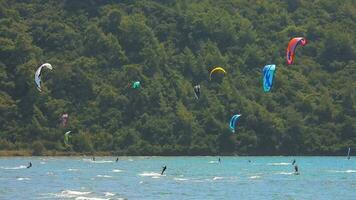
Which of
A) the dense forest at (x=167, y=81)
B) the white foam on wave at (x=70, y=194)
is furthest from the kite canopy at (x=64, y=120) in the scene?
the white foam on wave at (x=70, y=194)

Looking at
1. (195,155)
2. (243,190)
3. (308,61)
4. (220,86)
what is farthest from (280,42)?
(243,190)

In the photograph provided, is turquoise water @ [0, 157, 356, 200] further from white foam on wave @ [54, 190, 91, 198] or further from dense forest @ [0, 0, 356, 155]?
dense forest @ [0, 0, 356, 155]

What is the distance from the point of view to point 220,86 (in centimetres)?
14188

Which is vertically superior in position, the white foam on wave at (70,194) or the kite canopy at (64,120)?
the kite canopy at (64,120)

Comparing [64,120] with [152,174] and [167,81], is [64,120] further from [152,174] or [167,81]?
[152,174]

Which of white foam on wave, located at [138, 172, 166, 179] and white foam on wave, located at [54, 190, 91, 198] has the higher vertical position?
white foam on wave, located at [138, 172, 166, 179]

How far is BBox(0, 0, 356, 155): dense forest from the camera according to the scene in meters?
131

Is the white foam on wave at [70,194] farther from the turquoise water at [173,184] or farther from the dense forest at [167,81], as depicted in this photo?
the dense forest at [167,81]

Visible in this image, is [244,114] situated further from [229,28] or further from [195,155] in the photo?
[229,28]

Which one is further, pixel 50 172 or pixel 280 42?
pixel 280 42

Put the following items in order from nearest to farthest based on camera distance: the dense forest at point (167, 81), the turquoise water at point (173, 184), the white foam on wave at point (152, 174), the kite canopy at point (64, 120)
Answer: the turquoise water at point (173, 184)
the white foam on wave at point (152, 174)
the kite canopy at point (64, 120)
the dense forest at point (167, 81)

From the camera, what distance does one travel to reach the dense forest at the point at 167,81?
429ft

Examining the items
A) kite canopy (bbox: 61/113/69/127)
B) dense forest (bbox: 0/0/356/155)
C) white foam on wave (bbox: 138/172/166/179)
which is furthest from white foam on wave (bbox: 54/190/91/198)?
dense forest (bbox: 0/0/356/155)

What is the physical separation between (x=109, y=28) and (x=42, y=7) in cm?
1312
